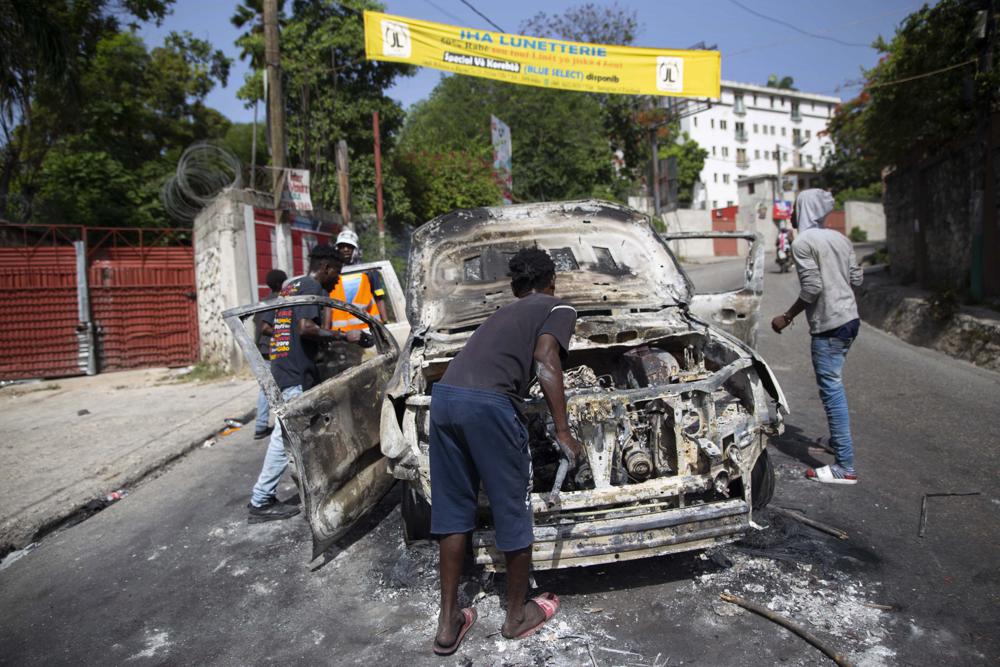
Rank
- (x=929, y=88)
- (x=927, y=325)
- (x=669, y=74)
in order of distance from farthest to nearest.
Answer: (x=669, y=74)
(x=929, y=88)
(x=927, y=325)

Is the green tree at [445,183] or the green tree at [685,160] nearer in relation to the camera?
the green tree at [445,183]

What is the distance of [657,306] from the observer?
3977mm

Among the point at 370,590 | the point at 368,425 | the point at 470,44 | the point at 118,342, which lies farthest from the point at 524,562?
the point at 470,44

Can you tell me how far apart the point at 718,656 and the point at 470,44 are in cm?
1233

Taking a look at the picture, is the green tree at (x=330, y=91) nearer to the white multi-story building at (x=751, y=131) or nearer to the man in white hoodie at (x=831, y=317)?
the man in white hoodie at (x=831, y=317)

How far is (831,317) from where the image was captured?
4.05 metres

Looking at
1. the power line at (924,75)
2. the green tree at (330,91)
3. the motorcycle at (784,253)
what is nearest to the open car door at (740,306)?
the power line at (924,75)

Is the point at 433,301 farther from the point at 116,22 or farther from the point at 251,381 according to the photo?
the point at 116,22

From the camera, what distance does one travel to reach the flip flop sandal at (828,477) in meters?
3.96

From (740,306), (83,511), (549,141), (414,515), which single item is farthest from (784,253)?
(83,511)

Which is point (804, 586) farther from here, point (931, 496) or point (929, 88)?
point (929, 88)

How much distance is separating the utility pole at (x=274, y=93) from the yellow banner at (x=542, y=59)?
1887 mm

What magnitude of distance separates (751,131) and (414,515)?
72454mm

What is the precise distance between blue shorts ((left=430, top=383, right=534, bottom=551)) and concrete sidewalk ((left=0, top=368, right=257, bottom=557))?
135 inches
